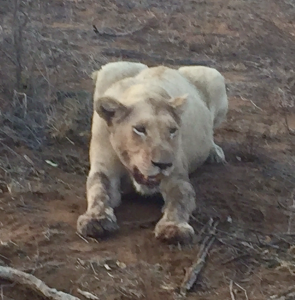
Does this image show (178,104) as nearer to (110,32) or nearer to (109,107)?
(109,107)

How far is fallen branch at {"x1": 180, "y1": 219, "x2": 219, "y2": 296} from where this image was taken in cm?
357

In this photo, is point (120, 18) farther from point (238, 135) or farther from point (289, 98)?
point (238, 135)

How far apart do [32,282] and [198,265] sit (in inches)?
35.5

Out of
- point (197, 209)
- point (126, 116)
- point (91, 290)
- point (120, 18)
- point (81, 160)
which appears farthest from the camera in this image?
point (120, 18)

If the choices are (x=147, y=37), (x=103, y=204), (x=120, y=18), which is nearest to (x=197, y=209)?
(x=103, y=204)

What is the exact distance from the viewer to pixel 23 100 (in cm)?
592

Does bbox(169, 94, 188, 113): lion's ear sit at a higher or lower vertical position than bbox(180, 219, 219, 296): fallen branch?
higher

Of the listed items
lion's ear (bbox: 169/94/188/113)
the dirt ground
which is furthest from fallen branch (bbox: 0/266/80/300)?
lion's ear (bbox: 169/94/188/113)

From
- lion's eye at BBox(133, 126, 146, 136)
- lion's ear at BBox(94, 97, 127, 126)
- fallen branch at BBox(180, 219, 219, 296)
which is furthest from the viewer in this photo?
lion's ear at BBox(94, 97, 127, 126)

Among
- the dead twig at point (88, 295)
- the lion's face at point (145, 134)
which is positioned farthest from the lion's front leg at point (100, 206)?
the dead twig at point (88, 295)

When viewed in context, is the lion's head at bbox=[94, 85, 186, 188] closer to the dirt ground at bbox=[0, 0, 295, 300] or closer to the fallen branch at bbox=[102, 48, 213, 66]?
the dirt ground at bbox=[0, 0, 295, 300]

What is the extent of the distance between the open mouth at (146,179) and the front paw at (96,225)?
0.88 ft

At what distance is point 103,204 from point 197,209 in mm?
640

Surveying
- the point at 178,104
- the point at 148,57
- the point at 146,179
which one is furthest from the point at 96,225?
the point at 148,57
